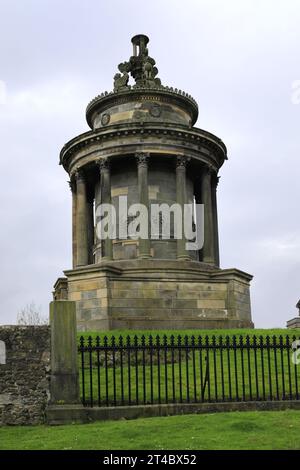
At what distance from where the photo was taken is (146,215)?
30.7m

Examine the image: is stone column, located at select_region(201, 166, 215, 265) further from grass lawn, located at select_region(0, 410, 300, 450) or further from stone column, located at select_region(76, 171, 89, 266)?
grass lawn, located at select_region(0, 410, 300, 450)

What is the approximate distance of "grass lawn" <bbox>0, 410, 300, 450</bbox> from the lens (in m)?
10.7

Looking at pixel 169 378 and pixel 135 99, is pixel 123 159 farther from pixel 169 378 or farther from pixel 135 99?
pixel 169 378

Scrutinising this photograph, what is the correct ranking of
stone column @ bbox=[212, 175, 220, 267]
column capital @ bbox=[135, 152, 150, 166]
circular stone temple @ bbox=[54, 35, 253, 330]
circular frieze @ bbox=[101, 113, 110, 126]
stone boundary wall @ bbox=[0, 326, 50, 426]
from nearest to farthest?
stone boundary wall @ bbox=[0, 326, 50, 426], circular stone temple @ bbox=[54, 35, 253, 330], column capital @ bbox=[135, 152, 150, 166], circular frieze @ bbox=[101, 113, 110, 126], stone column @ bbox=[212, 175, 220, 267]

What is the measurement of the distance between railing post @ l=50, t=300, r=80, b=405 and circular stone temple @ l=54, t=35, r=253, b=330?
12010mm

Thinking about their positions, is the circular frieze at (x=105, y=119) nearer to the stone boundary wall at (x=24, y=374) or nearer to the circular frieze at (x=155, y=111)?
the circular frieze at (x=155, y=111)

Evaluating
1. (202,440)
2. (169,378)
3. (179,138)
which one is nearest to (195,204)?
(179,138)

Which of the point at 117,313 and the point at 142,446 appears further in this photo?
the point at 117,313

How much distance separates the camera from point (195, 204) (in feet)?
115

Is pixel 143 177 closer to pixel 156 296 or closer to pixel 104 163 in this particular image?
pixel 104 163

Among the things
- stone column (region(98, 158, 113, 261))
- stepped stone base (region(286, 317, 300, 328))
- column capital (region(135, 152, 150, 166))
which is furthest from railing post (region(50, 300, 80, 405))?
stepped stone base (region(286, 317, 300, 328))

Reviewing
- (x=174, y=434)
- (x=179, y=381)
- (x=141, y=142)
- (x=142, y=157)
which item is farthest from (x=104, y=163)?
(x=174, y=434)
